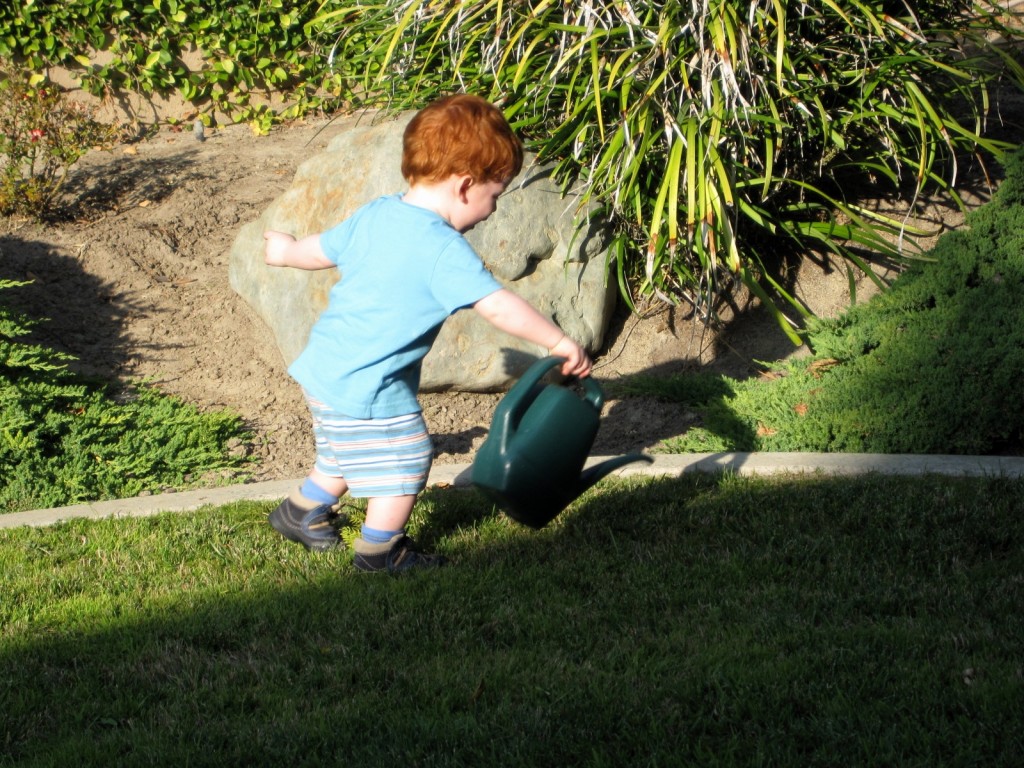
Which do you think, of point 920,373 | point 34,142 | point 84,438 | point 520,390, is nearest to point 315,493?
point 520,390

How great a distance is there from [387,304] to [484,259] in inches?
99.3

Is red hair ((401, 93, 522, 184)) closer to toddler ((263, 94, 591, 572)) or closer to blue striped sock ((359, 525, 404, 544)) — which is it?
toddler ((263, 94, 591, 572))

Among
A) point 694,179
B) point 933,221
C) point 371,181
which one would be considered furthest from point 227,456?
point 933,221

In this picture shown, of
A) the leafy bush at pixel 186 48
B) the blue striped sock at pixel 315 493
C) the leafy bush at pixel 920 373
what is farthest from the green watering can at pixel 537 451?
the leafy bush at pixel 186 48

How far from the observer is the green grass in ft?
7.88

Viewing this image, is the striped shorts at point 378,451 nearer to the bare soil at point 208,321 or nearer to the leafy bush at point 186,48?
the bare soil at point 208,321

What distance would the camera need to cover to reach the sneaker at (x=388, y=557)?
11.4ft

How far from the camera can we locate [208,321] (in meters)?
6.34

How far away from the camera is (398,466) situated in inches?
135

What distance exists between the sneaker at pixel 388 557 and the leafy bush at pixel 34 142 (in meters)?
4.48

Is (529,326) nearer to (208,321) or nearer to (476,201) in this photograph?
(476,201)

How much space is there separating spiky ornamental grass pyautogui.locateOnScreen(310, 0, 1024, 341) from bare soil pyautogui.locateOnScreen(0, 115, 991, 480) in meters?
0.31

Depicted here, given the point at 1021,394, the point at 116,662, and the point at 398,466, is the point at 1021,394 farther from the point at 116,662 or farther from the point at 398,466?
the point at 116,662

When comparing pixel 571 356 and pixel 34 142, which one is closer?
pixel 571 356
